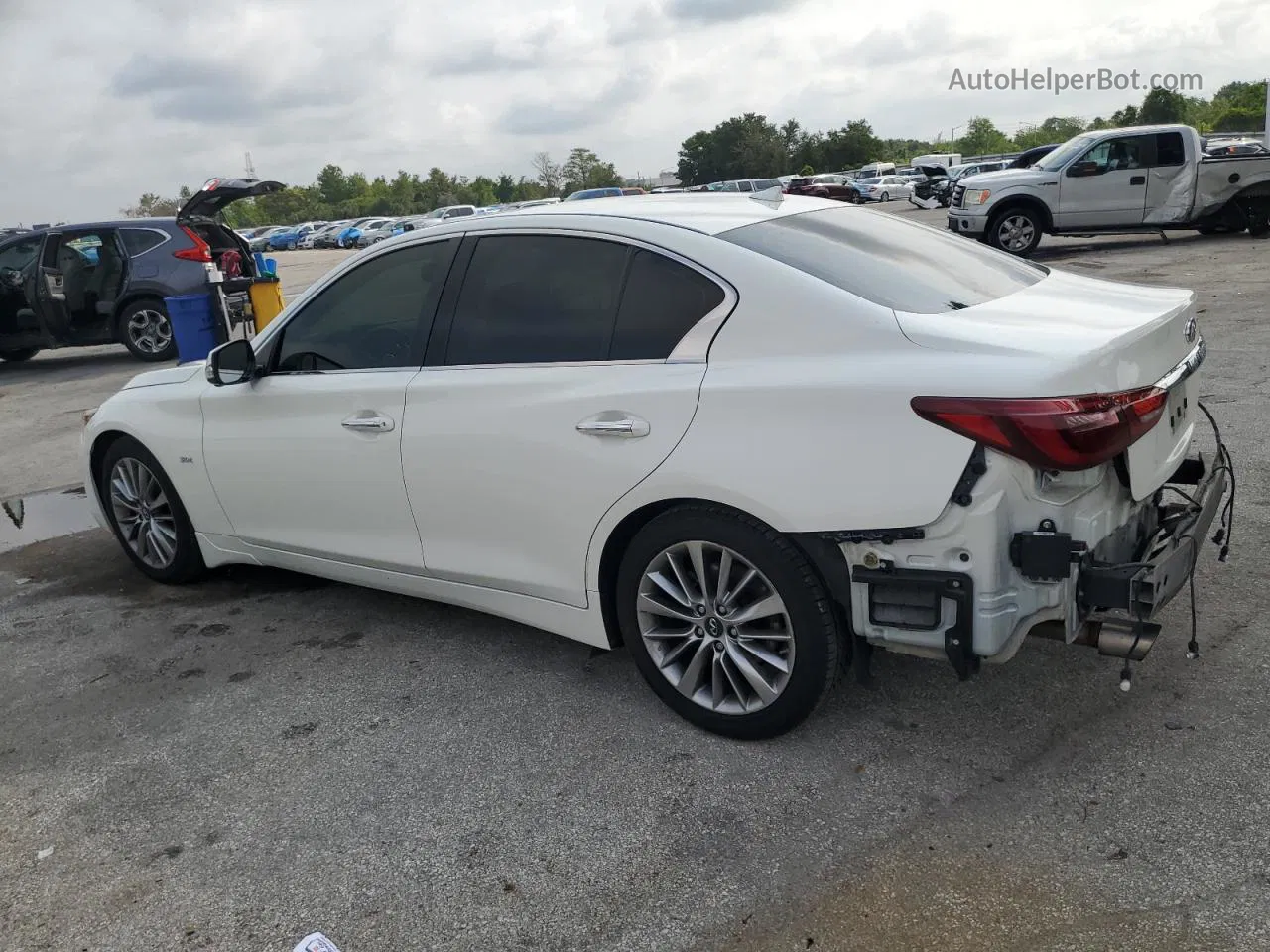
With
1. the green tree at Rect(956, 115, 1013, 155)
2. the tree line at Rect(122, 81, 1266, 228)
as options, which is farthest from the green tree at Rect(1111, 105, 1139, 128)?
the green tree at Rect(956, 115, 1013, 155)

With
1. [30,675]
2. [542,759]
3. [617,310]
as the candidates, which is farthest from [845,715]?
[30,675]

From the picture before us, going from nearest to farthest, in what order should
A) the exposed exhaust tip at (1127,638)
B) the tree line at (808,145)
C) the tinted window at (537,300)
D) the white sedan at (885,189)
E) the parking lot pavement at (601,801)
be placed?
the parking lot pavement at (601,801), the exposed exhaust tip at (1127,638), the tinted window at (537,300), the white sedan at (885,189), the tree line at (808,145)

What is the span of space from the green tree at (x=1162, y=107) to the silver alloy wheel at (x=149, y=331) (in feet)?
223

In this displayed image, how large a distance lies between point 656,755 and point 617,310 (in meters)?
1.42

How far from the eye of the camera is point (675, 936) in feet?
8.57

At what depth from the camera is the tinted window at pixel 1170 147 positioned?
1676 cm

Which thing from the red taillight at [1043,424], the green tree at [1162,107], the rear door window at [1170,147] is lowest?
the red taillight at [1043,424]

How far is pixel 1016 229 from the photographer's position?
17.2m

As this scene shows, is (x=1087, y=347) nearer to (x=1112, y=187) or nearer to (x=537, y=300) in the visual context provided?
(x=537, y=300)

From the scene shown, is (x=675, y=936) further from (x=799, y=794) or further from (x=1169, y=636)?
(x=1169, y=636)

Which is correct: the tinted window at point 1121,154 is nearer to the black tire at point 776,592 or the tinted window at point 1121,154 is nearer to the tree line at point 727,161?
the black tire at point 776,592

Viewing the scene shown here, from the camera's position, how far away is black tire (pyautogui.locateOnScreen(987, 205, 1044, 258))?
1705 cm

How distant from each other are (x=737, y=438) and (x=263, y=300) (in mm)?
10949

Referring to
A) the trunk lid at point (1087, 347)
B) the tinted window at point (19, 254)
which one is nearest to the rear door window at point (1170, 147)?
the trunk lid at point (1087, 347)
